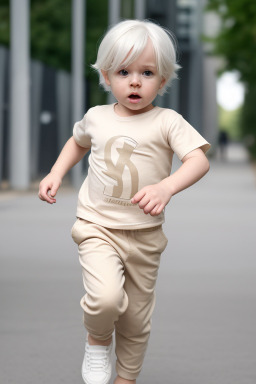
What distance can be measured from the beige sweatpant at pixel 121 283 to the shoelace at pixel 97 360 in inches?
2.9

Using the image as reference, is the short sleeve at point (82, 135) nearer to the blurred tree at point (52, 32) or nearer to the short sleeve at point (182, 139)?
the short sleeve at point (182, 139)

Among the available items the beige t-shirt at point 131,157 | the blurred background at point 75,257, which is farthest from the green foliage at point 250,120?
the beige t-shirt at point 131,157

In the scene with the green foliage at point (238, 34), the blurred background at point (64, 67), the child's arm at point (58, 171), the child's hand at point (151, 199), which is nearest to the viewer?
the child's hand at point (151, 199)

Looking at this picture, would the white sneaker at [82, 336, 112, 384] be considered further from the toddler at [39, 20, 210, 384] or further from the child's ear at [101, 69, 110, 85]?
the child's ear at [101, 69, 110, 85]

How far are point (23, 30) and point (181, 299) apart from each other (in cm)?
1311

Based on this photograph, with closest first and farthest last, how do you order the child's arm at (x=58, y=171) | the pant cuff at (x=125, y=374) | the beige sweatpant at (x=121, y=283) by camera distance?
the beige sweatpant at (x=121, y=283) → the child's arm at (x=58, y=171) → the pant cuff at (x=125, y=374)

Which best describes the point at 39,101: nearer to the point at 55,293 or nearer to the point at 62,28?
the point at 55,293

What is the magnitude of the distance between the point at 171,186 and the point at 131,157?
27cm

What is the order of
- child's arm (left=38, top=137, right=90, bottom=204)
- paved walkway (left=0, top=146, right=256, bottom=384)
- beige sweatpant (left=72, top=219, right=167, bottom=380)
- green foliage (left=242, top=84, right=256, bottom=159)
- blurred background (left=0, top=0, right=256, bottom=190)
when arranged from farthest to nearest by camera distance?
green foliage (left=242, top=84, right=256, bottom=159) < blurred background (left=0, top=0, right=256, bottom=190) < paved walkway (left=0, top=146, right=256, bottom=384) < child's arm (left=38, top=137, right=90, bottom=204) < beige sweatpant (left=72, top=219, right=167, bottom=380)

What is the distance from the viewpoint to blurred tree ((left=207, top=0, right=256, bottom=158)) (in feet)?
82.4

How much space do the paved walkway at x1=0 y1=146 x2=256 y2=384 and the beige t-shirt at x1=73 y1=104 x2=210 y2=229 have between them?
3.19 feet

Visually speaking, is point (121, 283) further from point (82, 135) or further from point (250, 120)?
point (250, 120)

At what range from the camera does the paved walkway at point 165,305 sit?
512 centimetres

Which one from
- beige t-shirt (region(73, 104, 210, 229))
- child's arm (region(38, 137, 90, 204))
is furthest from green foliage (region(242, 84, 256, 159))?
beige t-shirt (region(73, 104, 210, 229))
